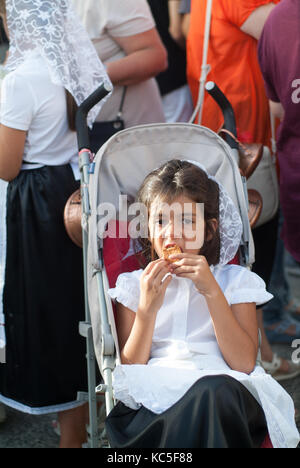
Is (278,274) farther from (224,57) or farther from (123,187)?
(123,187)

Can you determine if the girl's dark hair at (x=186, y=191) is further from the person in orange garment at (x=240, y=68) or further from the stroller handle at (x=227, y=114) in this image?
the person in orange garment at (x=240, y=68)

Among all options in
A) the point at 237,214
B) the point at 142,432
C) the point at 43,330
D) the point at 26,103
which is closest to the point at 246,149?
the point at 237,214

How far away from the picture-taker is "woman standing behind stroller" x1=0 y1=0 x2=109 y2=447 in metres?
2.71

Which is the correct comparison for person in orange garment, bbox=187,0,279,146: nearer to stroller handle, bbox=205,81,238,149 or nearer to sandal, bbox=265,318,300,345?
stroller handle, bbox=205,81,238,149

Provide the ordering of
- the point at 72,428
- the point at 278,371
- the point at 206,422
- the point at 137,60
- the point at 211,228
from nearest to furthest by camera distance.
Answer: the point at 206,422 → the point at 211,228 → the point at 72,428 → the point at 137,60 → the point at 278,371

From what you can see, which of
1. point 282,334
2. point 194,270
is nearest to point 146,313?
point 194,270

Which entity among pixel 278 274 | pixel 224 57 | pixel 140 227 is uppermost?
pixel 224 57

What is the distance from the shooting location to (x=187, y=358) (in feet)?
7.61

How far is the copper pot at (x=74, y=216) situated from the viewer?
2.72m

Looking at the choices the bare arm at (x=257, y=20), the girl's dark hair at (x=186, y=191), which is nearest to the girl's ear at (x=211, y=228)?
the girl's dark hair at (x=186, y=191)

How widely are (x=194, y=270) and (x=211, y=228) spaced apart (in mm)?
327

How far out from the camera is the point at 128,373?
2176 millimetres

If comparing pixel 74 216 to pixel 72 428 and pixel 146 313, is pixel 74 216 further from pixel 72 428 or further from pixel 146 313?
pixel 72 428
